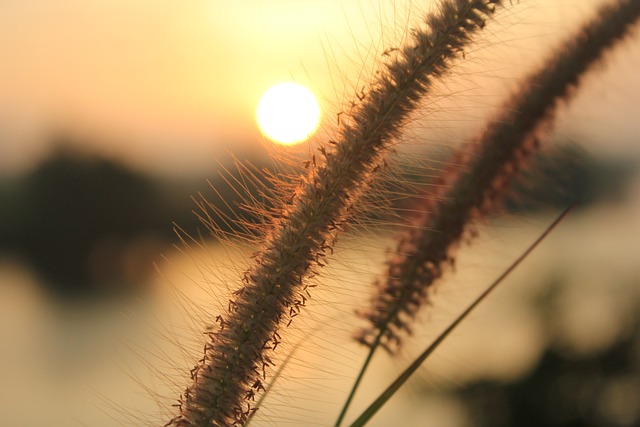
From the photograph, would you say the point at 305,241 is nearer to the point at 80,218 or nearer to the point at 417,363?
the point at 417,363

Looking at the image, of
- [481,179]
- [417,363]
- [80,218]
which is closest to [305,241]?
[417,363]

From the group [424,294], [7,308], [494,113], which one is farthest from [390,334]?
[7,308]

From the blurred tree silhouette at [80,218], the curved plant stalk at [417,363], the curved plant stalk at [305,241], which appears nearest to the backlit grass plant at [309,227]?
the curved plant stalk at [305,241]

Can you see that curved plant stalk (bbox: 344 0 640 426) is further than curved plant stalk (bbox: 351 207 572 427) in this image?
Yes

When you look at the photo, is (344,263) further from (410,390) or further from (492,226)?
(410,390)

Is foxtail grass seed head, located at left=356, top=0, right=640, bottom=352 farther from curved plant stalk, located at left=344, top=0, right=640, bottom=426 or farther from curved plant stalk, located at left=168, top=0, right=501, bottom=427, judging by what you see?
curved plant stalk, located at left=168, top=0, right=501, bottom=427

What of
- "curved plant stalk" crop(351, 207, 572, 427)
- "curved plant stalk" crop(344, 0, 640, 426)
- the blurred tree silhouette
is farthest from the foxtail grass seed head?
the blurred tree silhouette
